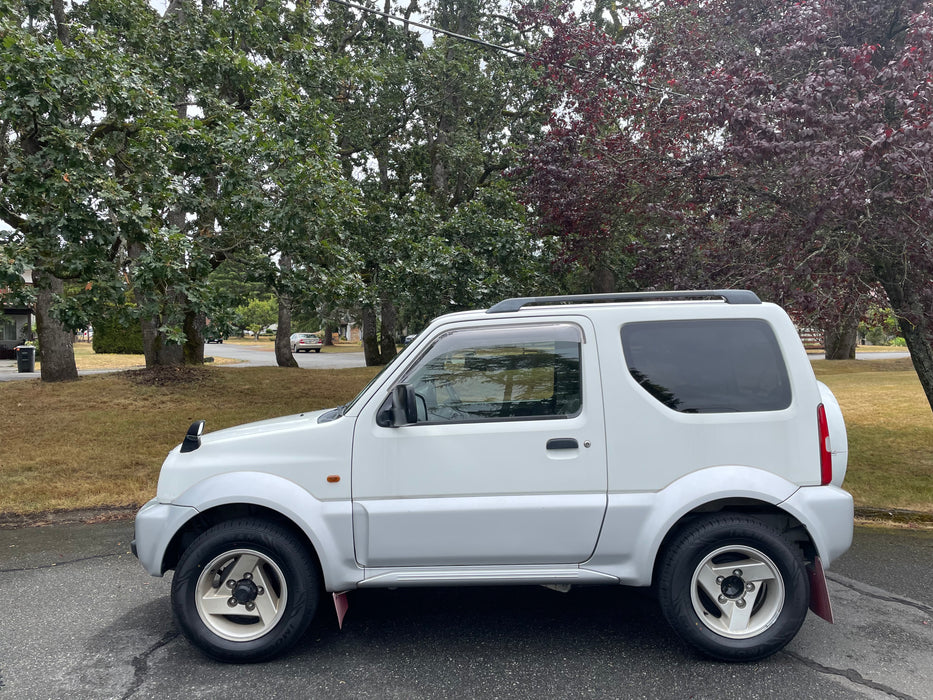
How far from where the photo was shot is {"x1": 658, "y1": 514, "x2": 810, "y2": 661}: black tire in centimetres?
348

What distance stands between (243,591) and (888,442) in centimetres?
1001

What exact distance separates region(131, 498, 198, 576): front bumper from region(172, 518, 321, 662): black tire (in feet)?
0.43

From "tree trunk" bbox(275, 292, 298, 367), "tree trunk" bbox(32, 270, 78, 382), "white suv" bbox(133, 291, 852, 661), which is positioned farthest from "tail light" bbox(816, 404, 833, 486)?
"tree trunk" bbox(275, 292, 298, 367)

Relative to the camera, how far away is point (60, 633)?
13.0 feet

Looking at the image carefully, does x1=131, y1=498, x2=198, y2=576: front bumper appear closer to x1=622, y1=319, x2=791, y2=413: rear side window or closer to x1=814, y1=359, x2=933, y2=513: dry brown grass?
x1=622, y1=319, x2=791, y2=413: rear side window

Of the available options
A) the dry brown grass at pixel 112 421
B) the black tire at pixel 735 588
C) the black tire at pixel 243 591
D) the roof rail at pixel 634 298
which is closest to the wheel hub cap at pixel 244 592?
the black tire at pixel 243 591

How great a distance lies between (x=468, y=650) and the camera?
3.68 metres

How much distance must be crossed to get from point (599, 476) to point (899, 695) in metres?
1.67

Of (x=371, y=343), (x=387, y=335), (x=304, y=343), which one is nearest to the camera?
(x=387, y=335)

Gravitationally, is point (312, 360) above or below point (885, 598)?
above

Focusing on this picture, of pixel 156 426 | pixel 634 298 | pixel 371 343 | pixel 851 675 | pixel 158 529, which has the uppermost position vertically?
pixel 634 298

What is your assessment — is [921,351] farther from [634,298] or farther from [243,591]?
[243,591]

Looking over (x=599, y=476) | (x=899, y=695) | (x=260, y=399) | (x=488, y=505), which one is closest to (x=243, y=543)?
(x=488, y=505)

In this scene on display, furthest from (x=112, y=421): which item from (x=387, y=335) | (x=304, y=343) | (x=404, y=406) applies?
(x=304, y=343)
